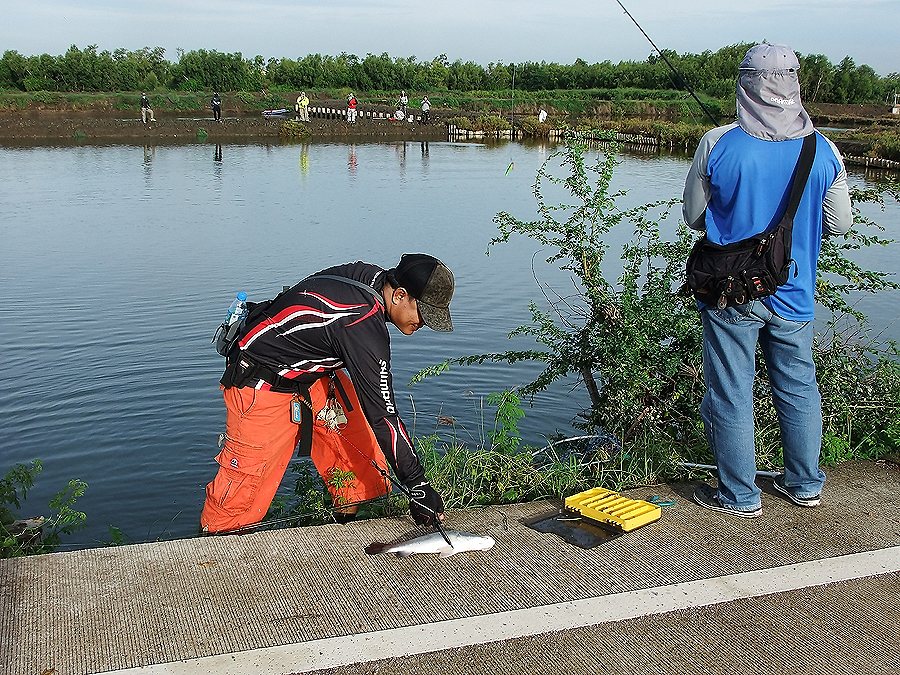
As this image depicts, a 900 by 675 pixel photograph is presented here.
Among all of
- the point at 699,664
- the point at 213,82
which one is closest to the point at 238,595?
the point at 699,664

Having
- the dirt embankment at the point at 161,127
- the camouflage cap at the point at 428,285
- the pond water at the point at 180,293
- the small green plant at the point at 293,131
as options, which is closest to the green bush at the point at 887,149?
the pond water at the point at 180,293

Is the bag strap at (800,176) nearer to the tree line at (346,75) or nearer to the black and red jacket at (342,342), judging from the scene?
the black and red jacket at (342,342)

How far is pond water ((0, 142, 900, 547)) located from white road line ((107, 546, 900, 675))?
275 cm

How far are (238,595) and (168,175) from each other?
83.2 feet

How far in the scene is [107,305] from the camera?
1212 cm

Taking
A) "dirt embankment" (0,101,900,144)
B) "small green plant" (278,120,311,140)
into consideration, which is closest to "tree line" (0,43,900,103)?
"dirt embankment" (0,101,900,144)

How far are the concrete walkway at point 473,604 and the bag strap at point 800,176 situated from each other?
1.36 meters

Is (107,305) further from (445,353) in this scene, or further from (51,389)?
(445,353)

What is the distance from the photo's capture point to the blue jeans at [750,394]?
4.11 metres

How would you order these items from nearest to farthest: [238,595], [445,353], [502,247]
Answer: [238,595] → [445,353] → [502,247]

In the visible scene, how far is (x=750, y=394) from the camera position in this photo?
4.22 meters

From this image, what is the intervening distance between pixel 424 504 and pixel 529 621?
870 mm

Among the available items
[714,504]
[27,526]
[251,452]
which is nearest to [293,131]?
[27,526]

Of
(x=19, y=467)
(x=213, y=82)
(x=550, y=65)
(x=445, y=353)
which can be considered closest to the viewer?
(x=19, y=467)
